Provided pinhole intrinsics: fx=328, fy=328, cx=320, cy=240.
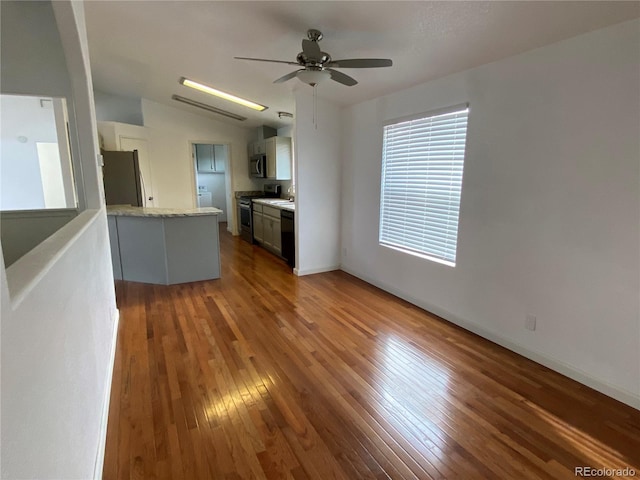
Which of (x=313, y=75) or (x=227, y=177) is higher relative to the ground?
(x=313, y=75)

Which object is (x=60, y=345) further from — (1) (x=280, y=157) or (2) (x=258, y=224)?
(1) (x=280, y=157)

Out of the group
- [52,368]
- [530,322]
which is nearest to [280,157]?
[530,322]

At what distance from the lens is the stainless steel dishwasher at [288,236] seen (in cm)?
495

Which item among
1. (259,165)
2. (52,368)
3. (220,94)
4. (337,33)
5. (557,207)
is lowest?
(52,368)

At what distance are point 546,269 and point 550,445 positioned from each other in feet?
3.88

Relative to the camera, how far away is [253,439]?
70.2 inches

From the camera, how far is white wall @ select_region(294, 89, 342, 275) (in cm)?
428

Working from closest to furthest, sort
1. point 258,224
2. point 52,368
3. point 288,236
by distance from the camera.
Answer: point 52,368, point 288,236, point 258,224

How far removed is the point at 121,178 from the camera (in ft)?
17.4

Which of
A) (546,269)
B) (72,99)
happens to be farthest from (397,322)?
(72,99)

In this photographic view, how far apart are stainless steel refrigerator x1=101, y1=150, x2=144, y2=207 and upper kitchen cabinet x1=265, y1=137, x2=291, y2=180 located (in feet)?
7.50

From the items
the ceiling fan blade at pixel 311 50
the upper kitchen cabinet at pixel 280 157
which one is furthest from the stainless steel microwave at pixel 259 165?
the ceiling fan blade at pixel 311 50

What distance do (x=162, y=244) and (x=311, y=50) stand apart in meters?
3.00

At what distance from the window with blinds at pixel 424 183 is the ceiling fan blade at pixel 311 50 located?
4.51ft
